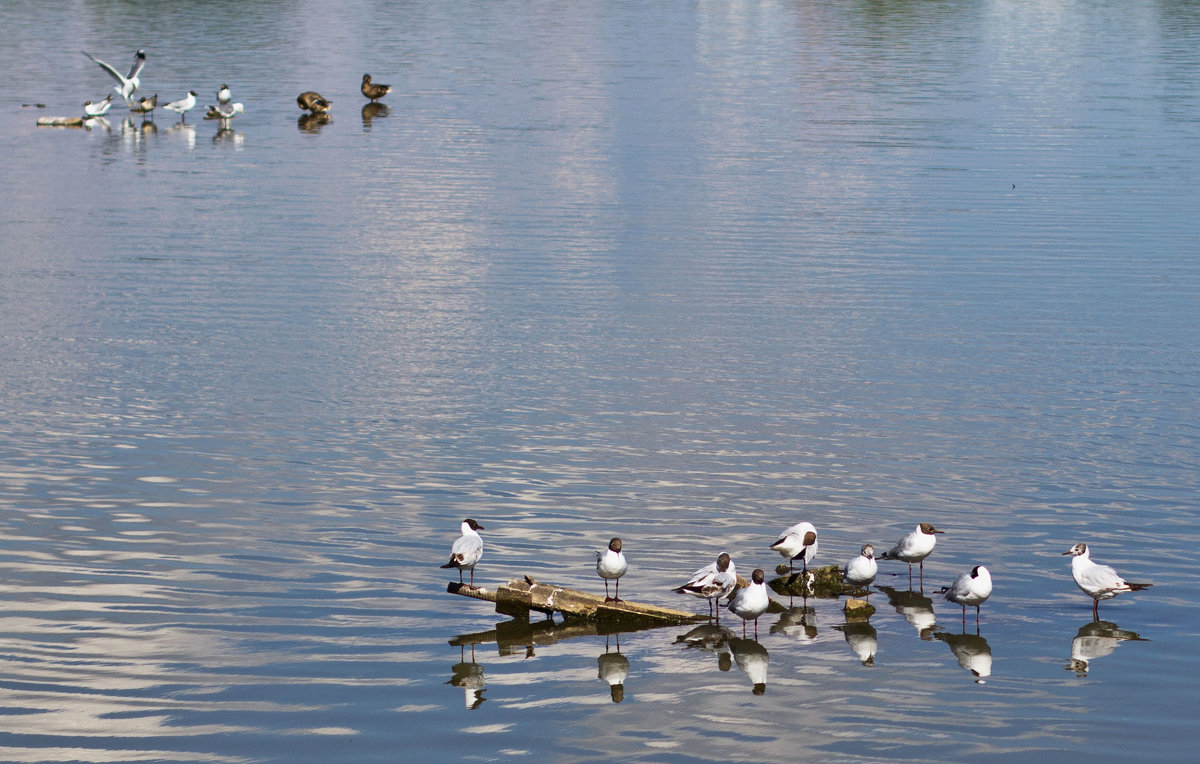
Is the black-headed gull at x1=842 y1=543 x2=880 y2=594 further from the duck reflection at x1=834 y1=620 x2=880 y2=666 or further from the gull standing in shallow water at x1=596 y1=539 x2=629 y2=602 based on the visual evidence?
the gull standing in shallow water at x1=596 y1=539 x2=629 y2=602

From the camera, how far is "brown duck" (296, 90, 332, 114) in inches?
2517

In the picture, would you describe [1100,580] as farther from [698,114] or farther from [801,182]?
[698,114]

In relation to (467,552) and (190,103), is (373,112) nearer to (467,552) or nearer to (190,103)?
(190,103)

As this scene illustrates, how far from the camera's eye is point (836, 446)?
969 inches

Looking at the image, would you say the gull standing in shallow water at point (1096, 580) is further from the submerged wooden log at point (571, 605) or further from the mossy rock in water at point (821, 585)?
the submerged wooden log at point (571, 605)

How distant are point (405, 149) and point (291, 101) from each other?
50.3 ft

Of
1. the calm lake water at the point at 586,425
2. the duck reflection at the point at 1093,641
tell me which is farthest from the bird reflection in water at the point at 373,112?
the duck reflection at the point at 1093,641

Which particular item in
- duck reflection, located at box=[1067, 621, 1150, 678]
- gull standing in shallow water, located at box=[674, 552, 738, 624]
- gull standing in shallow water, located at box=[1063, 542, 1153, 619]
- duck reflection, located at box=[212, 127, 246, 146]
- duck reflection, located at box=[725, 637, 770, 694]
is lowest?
duck reflection, located at box=[1067, 621, 1150, 678]

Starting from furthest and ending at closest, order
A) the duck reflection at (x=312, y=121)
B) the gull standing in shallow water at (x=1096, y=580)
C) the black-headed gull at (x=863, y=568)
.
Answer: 1. the duck reflection at (x=312, y=121)
2. the black-headed gull at (x=863, y=568)
3. the gull standing in shallow water at (x=1096, y=580)

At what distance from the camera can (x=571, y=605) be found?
A: 18016mm

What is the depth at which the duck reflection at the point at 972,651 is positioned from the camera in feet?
55.6

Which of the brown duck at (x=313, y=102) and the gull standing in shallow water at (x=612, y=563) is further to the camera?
the brown duck at (x=313, y=102)

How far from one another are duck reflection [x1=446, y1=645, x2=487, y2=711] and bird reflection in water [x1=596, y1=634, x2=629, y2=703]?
4.32ft

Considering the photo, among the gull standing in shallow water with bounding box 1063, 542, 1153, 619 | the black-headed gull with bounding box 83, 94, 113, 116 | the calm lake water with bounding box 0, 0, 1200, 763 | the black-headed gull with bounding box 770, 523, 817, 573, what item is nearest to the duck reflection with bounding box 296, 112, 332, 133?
the calm lake water with bounding box 0, 0, 1200, 763
